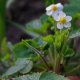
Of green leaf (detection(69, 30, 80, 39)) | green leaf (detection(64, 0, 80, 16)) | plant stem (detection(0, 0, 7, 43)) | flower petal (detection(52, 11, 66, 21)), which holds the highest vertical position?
flower petal (detection(52, 11, 66, 21))

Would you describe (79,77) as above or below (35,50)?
below

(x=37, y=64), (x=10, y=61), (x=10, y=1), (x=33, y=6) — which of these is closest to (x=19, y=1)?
(x=33, y=6)

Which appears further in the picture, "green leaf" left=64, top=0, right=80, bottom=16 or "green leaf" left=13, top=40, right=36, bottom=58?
→ "green leaf" left=64, top=0, right=80, bottom=16

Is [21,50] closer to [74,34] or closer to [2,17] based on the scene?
[74,34]

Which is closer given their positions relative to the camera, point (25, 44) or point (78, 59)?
point (25, 44)

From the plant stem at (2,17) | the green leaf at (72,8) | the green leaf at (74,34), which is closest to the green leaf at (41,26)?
the green leaf at (72,8)

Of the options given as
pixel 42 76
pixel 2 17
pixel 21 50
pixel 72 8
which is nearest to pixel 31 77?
pixel 42 76

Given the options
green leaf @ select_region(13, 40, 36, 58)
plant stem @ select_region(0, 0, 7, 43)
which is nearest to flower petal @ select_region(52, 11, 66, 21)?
green leaf @ select_region(13, 40, 36, 58)

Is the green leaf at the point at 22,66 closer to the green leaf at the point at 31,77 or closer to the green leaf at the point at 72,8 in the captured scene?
the green leaf at the point at 31,77

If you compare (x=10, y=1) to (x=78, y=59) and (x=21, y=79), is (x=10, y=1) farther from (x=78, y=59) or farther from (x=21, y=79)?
(x=21, y=79)

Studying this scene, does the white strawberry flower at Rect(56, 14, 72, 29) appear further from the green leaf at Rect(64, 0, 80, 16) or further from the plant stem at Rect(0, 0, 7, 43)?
the plant stem at Rect(0, 0, 7, 43)

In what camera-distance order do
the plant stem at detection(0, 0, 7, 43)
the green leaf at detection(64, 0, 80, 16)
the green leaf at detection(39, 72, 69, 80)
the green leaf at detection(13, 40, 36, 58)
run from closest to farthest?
the green leaf at detection(39, 72, 69, 80), the green leaf at detection(13, 40, 36, 58), the green leaf at detection(64, 0, 80, 16), the plant stem at detection(0, 0, 7, 43)
